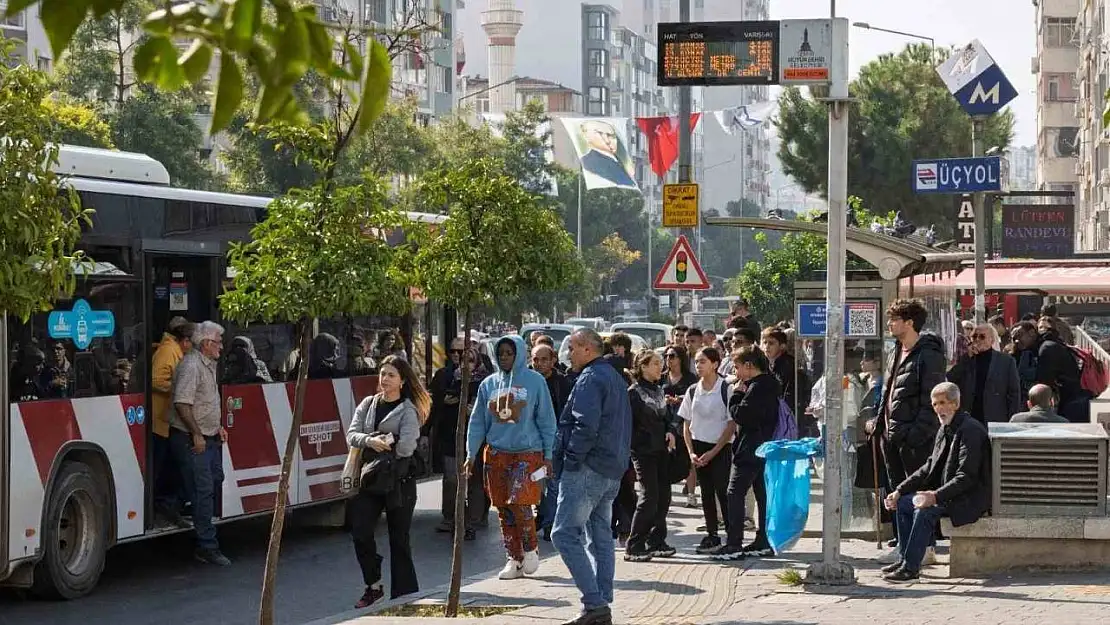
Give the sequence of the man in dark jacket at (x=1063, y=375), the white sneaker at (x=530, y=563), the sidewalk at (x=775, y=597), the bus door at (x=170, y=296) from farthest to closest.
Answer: the man in dark jacket at (x=1063, y=375)
the bus door at (x=170, y=296)
the white sneaker at (x=530, y=563)
the sidewalk at (x=775, y=597)

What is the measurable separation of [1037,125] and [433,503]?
81365 millimetres

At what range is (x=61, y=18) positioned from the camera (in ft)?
10.1

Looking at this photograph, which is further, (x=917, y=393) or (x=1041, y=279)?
(x=1041, y=279)

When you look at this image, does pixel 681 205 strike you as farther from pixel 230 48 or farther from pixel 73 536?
pixel 230 48

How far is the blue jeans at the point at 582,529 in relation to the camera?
958 cm

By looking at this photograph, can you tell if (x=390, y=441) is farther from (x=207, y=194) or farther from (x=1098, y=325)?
(x=1098, y=325)

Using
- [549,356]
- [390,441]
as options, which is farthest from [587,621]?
[549,356]

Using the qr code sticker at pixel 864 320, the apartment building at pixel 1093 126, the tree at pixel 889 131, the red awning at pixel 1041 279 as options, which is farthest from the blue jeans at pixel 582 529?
the apartment building at pixel 1093 126

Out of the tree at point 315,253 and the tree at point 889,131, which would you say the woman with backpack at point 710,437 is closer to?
the tree at point 315,253

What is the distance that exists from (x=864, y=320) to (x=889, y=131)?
4403 centimetres

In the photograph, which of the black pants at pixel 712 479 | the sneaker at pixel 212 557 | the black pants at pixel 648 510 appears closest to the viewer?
the black pants at pixel 648 510

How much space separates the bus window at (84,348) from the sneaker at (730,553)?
4182 millimetres

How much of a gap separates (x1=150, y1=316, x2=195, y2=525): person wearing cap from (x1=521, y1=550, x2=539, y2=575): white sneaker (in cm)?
280

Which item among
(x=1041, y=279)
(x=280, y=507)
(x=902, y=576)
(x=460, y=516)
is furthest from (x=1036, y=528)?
(x=1041, y=279)
